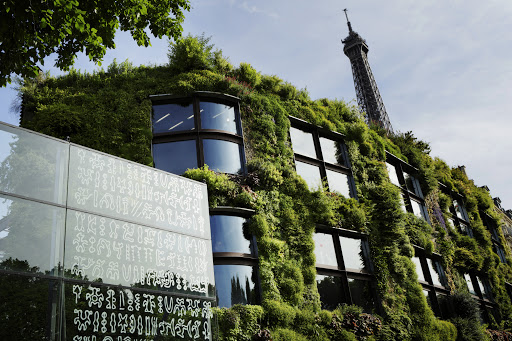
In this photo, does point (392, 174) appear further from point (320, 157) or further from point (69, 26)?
point (69, 26)

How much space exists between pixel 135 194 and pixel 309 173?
8.77 meters

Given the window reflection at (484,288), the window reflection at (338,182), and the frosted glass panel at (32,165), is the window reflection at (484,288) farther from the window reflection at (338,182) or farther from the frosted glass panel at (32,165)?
the frosted glass panel at (32,165)

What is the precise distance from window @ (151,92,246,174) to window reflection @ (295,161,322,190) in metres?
2.70

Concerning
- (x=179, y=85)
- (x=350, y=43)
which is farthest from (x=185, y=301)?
(x=350, y=43)

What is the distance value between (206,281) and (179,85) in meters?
8.07

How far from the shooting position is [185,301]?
34.8 feet

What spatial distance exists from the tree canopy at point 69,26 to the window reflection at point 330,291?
909 cm

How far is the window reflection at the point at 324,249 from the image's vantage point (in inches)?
641

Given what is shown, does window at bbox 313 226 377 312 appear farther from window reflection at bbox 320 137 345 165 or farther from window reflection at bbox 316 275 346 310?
window reflection at bbox 320 137 345 165

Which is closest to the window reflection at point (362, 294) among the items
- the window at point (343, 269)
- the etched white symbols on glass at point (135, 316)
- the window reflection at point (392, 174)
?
the window at point (343, 269)

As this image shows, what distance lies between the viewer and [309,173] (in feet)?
60.1

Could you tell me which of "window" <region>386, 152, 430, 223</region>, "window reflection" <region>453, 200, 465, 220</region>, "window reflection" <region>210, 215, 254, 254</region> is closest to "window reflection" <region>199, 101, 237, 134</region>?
"window reflection" <region>210, 215, 254, 254</region>

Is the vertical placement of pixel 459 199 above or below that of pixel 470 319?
above

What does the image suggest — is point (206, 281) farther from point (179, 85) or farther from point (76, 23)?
point (179, 85)
